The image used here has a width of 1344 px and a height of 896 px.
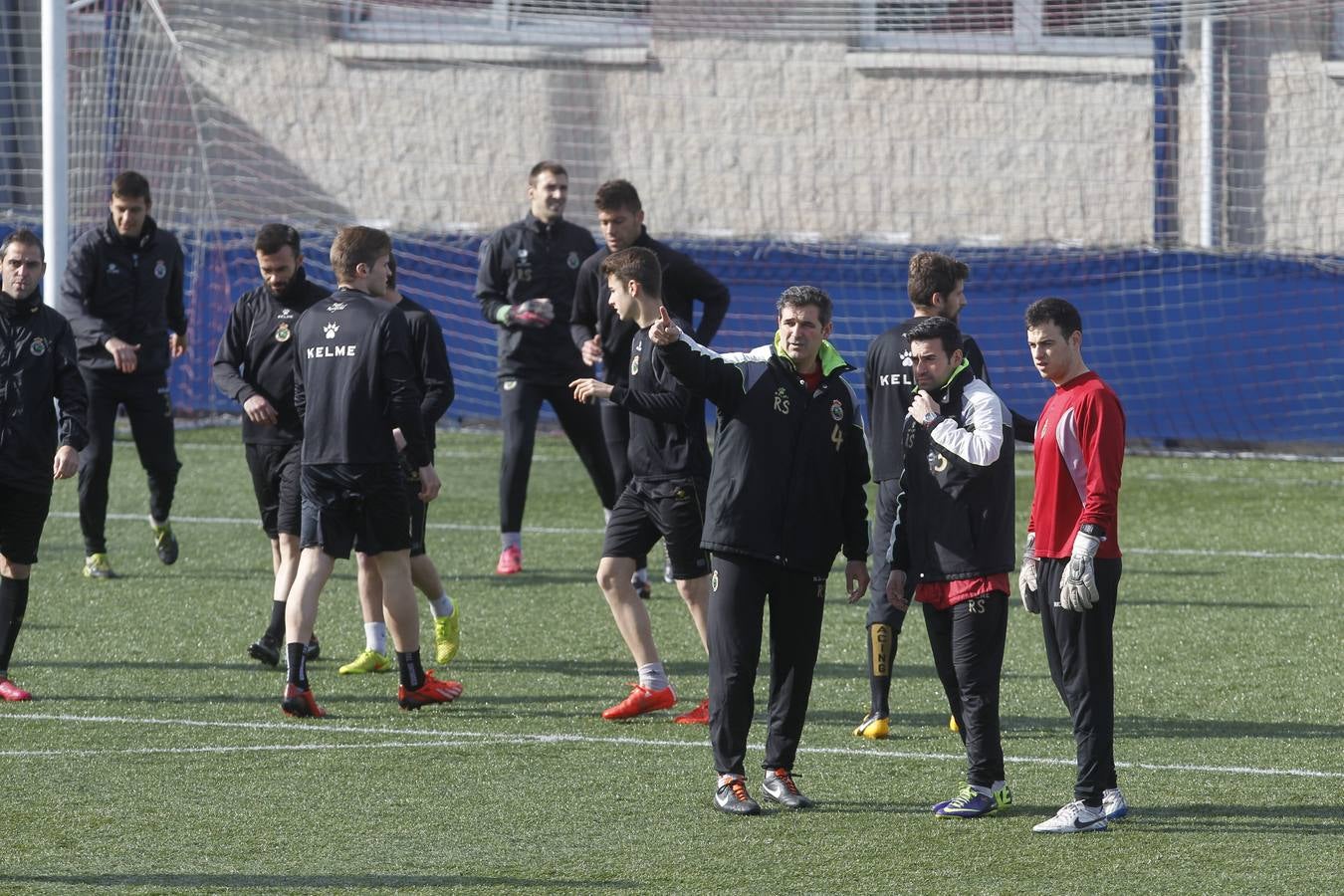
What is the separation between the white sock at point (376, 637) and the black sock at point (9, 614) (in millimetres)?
1380

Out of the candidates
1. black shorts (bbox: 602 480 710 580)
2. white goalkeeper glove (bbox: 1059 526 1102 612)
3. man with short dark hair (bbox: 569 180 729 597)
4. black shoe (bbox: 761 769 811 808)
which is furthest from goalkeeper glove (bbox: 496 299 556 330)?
white goalkeeper glove (bbox: 1059 526 1102 612)

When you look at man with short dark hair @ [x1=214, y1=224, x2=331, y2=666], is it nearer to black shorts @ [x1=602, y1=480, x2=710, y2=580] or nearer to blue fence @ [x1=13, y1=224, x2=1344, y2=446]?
black shorts @ [x1=602, y1=480, x2=710, y2=580]

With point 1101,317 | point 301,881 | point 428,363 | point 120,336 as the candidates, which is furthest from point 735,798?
point 1101,317

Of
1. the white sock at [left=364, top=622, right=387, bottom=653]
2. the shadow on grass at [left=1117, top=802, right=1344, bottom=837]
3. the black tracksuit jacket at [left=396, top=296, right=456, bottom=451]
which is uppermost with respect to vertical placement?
the black tracksuit jacket at [left=396, top=296, right=456, bottom=451]

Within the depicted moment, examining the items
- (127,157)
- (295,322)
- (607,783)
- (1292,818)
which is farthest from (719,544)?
(127,157)

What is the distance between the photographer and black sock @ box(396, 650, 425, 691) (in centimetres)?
738

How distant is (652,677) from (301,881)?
7.82 ft

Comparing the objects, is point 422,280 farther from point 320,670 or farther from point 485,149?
point 320,670

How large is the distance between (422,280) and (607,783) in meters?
10.5

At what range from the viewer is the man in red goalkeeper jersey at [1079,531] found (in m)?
5.58

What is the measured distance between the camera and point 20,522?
24.5 ft

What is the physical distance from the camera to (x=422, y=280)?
53.6ft

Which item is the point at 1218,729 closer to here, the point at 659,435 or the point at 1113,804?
the point at 1113,804

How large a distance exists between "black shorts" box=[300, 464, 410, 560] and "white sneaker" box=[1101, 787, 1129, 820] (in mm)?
2872
